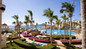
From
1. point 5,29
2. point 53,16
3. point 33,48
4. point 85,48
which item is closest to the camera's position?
point 85,48

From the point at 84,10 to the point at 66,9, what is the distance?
42.8 feet

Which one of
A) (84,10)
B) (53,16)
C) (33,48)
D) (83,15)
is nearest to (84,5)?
(84,10)

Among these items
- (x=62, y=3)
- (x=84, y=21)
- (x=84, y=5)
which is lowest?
(x=84, y=21)

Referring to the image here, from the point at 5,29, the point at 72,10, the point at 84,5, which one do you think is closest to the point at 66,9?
the point at 72,10

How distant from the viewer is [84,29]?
3936mm

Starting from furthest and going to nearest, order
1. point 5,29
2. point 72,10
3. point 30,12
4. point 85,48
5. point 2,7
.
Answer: point 5,29
point 30,12
point 72,10
point 85,48
point 2,7

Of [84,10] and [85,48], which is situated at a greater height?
[84,10]

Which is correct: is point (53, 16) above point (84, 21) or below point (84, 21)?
above

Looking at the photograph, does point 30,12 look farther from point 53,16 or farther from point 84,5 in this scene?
point 84,5

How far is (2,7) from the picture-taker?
3059mm

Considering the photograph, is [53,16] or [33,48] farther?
[53,16]

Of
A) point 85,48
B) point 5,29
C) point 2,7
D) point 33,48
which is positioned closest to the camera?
point 2,7

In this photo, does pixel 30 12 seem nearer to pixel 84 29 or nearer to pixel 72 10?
pixel 72 10

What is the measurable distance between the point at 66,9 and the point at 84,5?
1296cm
